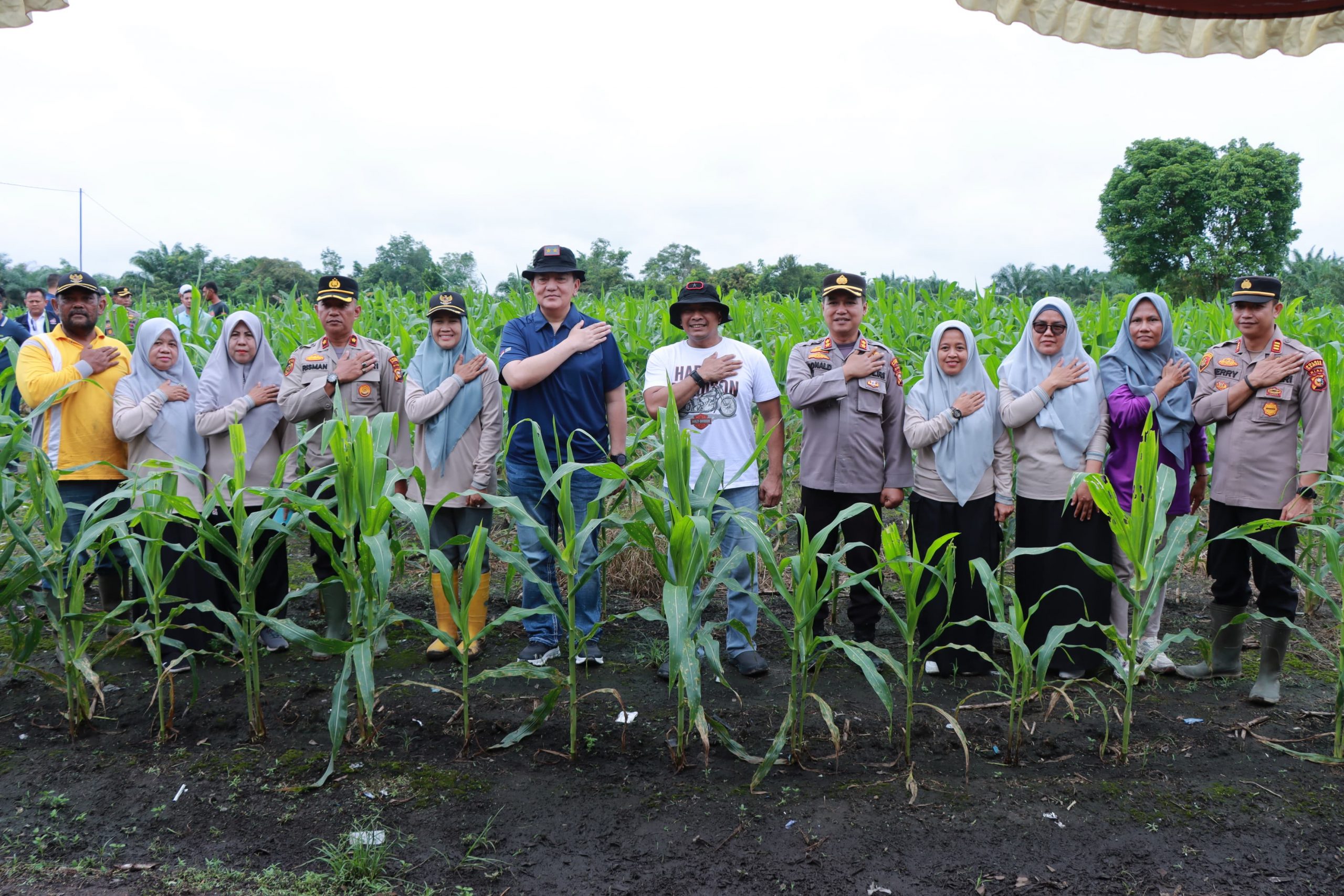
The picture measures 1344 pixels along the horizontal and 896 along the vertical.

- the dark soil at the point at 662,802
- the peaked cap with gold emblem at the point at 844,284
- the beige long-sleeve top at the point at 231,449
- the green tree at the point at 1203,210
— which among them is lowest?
the dark soil at the point at 662,802

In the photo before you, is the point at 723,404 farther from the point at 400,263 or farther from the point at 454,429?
the point at 400,263

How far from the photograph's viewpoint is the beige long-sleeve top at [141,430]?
4082mm

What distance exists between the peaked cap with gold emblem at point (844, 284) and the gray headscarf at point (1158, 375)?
47.8 inches

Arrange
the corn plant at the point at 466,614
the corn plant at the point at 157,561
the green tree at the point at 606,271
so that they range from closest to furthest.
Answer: the corn plant at the point at 466,614 → the corn plant at the point at 157,561 → the green tree at the point at 606,271

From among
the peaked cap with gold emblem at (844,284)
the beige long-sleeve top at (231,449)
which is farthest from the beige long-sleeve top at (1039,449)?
the beige long-sleeve top at (231,449)

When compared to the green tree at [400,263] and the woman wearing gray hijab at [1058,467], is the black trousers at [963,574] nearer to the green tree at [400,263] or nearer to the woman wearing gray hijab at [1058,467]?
the woman wearing gray hijab at [1058,467]

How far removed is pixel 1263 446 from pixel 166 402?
5.11 m

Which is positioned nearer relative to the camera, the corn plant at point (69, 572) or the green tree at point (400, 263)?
the corn plant at point (69, 572)

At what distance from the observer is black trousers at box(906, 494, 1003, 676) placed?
412 centimetres

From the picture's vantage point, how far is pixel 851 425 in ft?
13.8

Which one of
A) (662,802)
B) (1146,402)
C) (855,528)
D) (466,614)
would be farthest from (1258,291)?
(466,614)

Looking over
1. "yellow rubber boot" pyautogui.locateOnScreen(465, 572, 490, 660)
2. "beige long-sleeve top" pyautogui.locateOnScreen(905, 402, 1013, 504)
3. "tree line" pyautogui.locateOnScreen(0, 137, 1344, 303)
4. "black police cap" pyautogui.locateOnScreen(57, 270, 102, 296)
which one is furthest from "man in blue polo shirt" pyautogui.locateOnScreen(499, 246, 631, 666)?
"tree line" pyautogui.locateOnScreen(0, 137, 1344, 303)

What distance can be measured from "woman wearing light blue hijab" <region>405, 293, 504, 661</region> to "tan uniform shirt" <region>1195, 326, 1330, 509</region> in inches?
133

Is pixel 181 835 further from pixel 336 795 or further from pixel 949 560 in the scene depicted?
pixel 949 560
